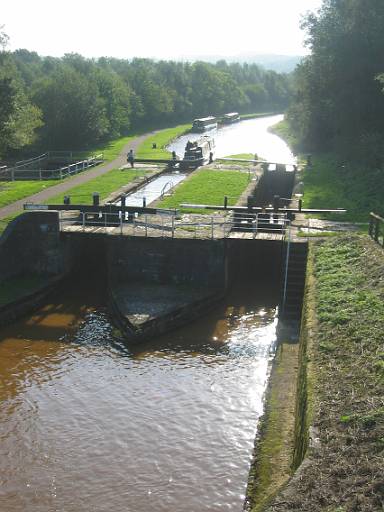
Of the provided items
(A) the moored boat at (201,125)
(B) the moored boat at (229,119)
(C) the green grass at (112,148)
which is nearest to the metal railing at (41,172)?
(C) the green grass at (112,148)

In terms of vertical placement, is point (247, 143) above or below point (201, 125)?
below

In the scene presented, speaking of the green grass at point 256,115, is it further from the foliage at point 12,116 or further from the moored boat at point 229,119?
the foliage at point 12,116

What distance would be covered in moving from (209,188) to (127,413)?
72.7ft

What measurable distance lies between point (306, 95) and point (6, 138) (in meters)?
26.4

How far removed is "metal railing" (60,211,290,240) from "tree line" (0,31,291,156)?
15.8 metres

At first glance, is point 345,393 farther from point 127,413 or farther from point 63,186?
point 63,186

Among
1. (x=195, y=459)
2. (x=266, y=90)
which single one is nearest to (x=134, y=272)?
(x=195, y=459)

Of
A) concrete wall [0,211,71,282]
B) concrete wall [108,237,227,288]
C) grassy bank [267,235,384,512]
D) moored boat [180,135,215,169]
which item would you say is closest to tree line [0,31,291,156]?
moored boat [180,135,215,169]

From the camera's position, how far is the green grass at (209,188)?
31.9m

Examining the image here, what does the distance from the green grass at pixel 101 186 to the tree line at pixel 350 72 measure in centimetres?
1561

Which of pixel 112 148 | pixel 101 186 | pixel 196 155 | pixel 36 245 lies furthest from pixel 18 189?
pixel 112 148

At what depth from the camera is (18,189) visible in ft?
119

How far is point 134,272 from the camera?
24.1 metres

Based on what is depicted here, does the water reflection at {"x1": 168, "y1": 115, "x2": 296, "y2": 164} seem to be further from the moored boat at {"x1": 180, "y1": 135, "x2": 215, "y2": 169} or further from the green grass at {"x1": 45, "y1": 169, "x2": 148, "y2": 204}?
the green grass at {"x1": 45, "y1": 169, "x2": 148, "y2": 204}
